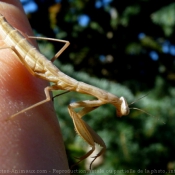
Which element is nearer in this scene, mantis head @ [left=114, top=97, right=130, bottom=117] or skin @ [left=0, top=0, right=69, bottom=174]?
skin @ [left=0, top=0, right=69, bottom=174]

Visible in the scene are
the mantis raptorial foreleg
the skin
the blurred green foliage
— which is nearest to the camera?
the skin

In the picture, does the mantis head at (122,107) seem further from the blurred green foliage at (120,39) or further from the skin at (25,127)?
the blurred green foliage at (120,39)

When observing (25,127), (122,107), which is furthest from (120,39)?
(25,127)

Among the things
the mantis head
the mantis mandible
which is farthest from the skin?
the mantis head

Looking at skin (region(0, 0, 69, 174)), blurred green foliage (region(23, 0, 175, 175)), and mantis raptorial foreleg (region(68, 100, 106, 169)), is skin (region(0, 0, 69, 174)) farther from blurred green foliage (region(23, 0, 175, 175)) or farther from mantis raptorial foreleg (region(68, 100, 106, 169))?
blurred green foliage (region(23, 0, 175, 175))

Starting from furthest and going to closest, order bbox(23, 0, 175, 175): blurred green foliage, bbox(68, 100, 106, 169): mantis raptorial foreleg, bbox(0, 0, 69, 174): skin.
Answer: bbox(23, 0, 175, 175): blurred green foliage, bbox(68, 100, 106, 169): mantis raptorial foreleg, bbox(0, 0, 69, 174): skin

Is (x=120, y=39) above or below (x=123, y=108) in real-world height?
below

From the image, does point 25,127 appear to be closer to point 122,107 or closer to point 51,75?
point 51,75

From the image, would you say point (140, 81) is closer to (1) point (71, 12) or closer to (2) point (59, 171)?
(1) point (71, 12)
